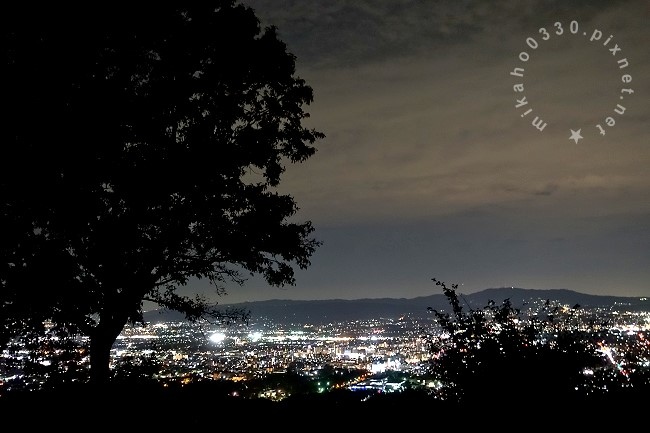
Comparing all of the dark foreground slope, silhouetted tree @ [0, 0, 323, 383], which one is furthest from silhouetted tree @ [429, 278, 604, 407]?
silhouetted tree @ [0, 0, 323, 383]

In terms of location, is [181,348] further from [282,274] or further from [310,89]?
[310,89]

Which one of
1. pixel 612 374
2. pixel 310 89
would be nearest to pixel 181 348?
pixel 310 89

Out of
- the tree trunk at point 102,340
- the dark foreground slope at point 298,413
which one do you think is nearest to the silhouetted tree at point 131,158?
the tree trunk at point 102,340

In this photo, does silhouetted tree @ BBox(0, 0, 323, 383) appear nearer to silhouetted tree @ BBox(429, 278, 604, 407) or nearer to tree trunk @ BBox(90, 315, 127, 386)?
tree trunk @ BBox(90, 315, 127, 386)

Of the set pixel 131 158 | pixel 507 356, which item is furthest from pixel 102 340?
pixel 507 356

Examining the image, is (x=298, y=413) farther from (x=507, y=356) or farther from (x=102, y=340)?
(x=102, y=340)

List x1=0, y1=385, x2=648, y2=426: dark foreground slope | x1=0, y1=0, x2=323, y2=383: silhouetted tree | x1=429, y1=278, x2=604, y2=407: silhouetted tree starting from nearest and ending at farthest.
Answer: x1=0, y1=385, x2=648, y2=426: dark foreground slope → x1=429, y1=278, x2=604, y2=407: silhouetted tree → x1=0, y1=0, x2=323, y2=383: silhouetted tree

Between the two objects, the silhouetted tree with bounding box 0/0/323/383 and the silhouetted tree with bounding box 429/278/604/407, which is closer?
the silhouetted tree with bounding box 429/278/604/407
